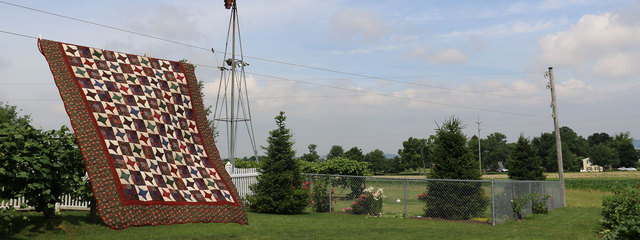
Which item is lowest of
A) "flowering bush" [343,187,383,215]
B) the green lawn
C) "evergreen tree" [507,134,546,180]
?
the green lawn

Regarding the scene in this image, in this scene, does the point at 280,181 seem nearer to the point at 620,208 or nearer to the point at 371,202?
the point at 371,202

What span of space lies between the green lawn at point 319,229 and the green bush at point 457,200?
0.86 m

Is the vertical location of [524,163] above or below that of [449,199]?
above

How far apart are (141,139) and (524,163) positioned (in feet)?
65.4

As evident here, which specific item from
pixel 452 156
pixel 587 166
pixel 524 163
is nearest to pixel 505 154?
pixel 587 166

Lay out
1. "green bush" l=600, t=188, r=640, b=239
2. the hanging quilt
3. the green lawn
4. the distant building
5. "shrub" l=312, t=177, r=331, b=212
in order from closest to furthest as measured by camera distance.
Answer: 1. the green lawn
2. the hanging quilt
3. "green bush" l=600, t=188, r=640, b=239
4. "shrub" l=312, t=177, r=331, b=212
5. the distant building

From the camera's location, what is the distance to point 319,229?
1152 cm

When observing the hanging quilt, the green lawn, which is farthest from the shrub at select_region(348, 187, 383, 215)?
the hanging quilt

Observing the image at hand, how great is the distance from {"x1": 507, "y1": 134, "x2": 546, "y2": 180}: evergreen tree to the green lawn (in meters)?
9.70

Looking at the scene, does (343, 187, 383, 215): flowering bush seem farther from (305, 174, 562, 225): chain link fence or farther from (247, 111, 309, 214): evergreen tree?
(247, 111, 309, 214): evergreen tree

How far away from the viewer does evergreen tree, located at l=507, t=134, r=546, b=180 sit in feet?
80.0

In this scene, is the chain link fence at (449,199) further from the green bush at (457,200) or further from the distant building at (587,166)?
the distant building at (587,166)

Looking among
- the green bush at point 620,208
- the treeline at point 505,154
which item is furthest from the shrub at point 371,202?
the treeline at point 505,154

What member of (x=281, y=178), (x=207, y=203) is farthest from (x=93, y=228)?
(x=281, y=178)
